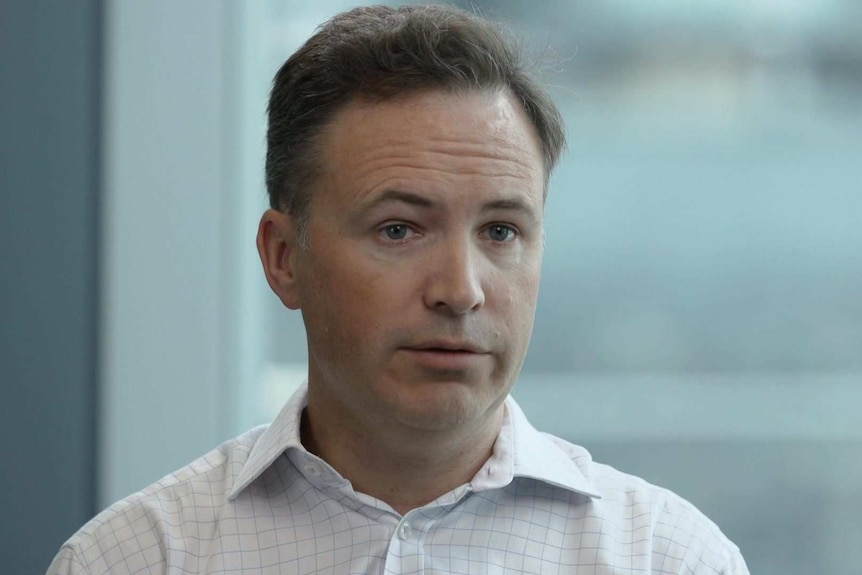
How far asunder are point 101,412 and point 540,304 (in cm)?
87

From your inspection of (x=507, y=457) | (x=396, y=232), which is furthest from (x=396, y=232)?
(x=507, y=457)

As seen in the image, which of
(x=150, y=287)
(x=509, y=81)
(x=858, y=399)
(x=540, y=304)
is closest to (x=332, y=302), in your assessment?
(x=509, y=81)

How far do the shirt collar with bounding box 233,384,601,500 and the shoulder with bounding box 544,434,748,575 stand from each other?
32 mm

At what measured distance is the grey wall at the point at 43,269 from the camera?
5.99 ft

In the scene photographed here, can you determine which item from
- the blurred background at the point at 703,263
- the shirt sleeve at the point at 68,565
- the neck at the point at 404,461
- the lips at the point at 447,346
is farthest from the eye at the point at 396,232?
the blurred background at the point at 703,263

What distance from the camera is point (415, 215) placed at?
1250 millimetres

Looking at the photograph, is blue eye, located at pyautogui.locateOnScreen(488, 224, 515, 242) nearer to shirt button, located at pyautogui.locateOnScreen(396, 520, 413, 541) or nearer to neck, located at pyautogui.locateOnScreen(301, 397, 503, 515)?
neck, located at pyautogui.locateOnScreen(301, 397, 503, 515)

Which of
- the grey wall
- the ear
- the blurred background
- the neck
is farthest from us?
the blurred background

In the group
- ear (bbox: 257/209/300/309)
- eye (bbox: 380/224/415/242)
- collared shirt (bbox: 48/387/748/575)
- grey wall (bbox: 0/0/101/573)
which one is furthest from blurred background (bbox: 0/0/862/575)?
eye (bbox: 380/224/415/242)

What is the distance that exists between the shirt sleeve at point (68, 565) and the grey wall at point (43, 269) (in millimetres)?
547

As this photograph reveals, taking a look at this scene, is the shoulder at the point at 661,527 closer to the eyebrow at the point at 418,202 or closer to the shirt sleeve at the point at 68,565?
the eyebrow at the point at 418,202

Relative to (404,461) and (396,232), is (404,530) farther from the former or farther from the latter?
(396,232)

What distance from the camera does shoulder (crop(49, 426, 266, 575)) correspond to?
4.33ft

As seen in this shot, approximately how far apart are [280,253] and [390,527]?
1.33 ft
